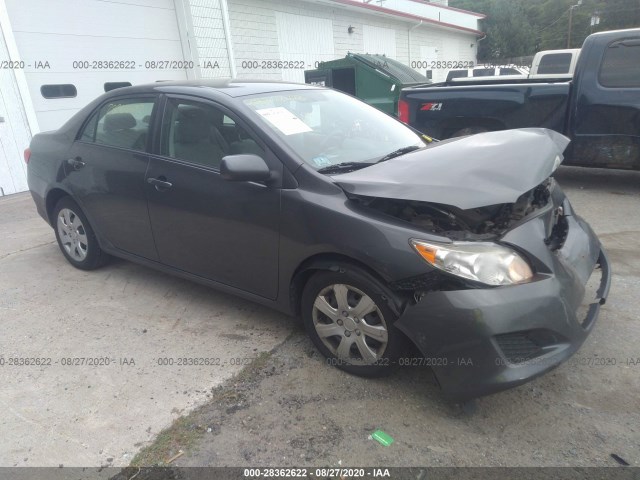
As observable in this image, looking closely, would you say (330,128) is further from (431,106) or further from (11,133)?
(11,133)

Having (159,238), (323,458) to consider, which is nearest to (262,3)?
(159,238)

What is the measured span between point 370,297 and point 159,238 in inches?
71.5

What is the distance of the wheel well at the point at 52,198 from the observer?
433 cm

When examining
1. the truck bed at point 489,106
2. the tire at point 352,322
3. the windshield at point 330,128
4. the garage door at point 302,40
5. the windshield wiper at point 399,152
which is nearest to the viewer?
the tire at point 352,322

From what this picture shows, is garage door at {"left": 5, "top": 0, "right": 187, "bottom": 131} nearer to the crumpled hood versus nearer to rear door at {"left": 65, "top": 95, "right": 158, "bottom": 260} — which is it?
rear door at {"left": 65, "top": 95, "right": 158, "bottom": 260}

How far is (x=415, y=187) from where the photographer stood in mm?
2375

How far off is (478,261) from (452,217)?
306 millimetres

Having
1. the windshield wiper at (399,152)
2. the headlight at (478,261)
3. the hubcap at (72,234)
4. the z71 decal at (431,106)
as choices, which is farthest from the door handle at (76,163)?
the z71 decal at (431,106)

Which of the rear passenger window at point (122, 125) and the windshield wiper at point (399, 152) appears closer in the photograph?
the windshield wiper at point (399, 152)

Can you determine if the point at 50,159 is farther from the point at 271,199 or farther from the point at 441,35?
the point at 441,35

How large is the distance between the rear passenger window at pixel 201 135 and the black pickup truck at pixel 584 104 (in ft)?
13.6

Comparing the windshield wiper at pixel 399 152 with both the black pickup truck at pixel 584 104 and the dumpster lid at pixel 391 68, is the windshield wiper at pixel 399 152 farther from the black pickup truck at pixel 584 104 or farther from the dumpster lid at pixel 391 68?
the dumpster lid at pixel 391 68

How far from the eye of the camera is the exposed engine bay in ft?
7.78

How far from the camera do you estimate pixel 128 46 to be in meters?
8.38
